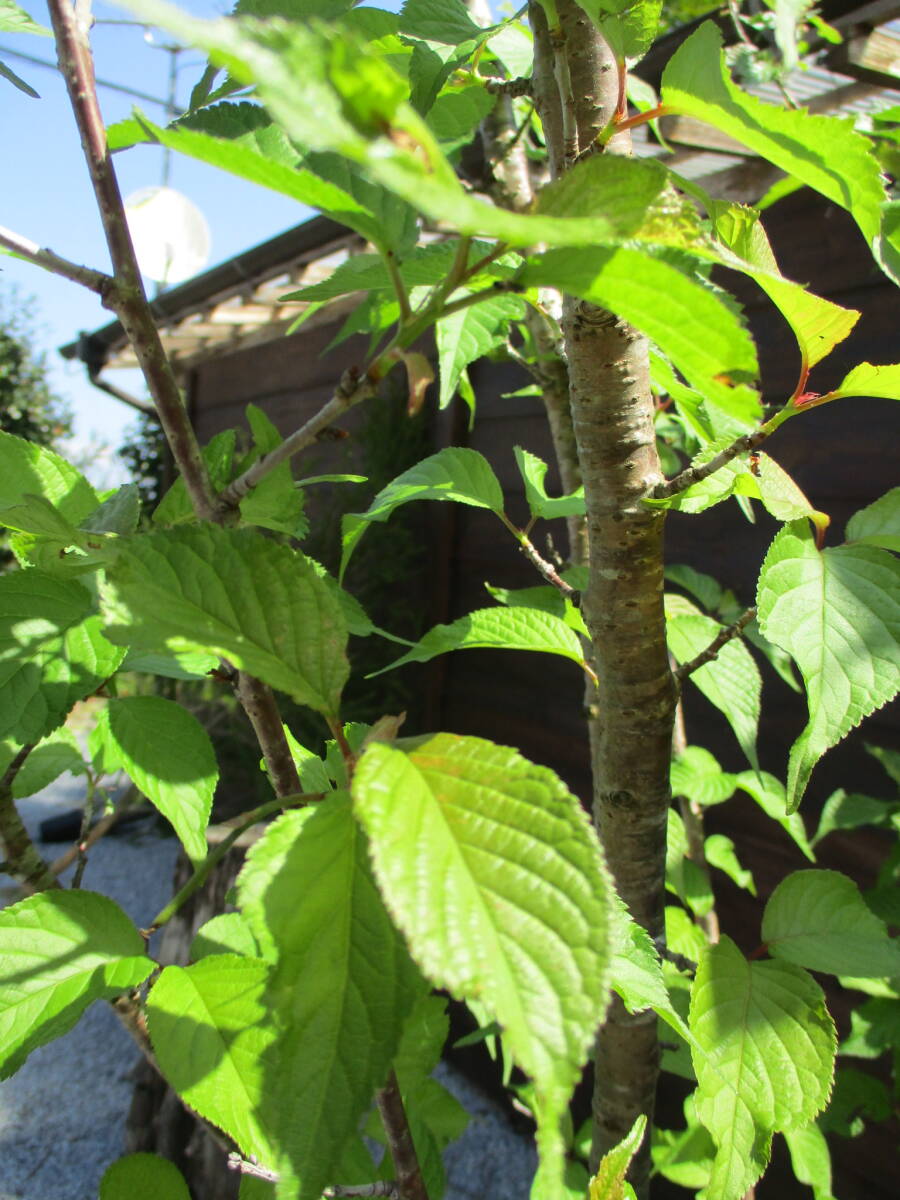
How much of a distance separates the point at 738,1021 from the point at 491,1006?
46cm

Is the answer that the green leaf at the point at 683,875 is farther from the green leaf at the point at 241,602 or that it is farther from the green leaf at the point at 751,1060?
the green leaf at the point at 241,602

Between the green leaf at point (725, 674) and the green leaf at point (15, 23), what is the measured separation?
602 mm

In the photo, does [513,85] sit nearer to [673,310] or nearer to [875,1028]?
[673,310]

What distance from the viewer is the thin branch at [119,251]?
35cm

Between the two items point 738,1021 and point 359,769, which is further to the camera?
point 738,1021

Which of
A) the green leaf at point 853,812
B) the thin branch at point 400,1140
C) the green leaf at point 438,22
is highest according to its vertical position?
the green leaf at point 438,22

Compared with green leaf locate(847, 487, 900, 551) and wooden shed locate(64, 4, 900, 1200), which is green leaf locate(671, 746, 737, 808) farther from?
green leaf locate(847, 487, 900, 551)

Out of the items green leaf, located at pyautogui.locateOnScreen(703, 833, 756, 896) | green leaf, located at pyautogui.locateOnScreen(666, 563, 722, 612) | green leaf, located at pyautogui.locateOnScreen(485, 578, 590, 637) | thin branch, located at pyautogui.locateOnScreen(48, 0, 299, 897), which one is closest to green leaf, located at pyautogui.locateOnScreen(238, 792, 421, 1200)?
thin branch, located at pyautogui.locateOnScreen(48, 0, 299, 897)

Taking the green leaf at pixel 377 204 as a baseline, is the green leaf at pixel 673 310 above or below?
below

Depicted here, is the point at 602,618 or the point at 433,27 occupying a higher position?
the point at 433,27

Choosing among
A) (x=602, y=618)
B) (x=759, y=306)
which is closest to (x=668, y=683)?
(x=602, y=618)

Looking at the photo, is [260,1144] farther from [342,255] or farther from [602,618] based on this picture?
[342,255]

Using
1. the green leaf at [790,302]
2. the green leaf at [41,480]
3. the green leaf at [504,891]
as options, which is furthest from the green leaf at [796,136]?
the green leaf at [41,480]

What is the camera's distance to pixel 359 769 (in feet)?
0.91
